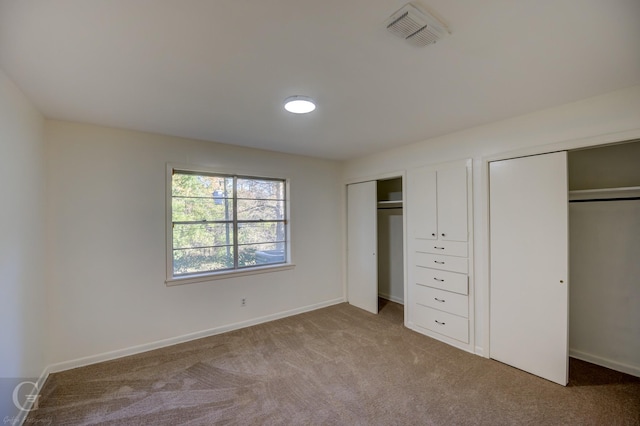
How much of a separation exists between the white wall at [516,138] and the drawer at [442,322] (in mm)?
156

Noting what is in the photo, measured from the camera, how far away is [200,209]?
355cm

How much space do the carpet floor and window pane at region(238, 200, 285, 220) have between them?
170cm

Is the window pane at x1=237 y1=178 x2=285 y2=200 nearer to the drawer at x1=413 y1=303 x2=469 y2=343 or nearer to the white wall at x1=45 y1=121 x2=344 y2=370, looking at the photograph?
the white wall at x1=45 y1=121 x2=344 y2=370

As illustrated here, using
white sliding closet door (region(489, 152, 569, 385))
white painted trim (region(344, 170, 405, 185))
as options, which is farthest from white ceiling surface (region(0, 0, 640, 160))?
white painted trim (region(344, 170, 405, 185))

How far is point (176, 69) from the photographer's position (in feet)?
6.02

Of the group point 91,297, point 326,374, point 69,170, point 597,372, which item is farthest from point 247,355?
point 597,372

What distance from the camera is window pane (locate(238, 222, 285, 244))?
154 inches

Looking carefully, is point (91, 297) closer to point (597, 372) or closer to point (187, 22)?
point (187, 22)

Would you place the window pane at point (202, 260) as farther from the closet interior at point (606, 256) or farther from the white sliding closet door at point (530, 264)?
the closet interior at point (606, 256)

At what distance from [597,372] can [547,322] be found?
776 millimetres

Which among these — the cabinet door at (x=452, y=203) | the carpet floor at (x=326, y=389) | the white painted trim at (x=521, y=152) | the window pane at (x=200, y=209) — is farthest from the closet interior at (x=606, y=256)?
the window pane at (x=200, y=209)

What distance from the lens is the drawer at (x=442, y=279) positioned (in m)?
3.15

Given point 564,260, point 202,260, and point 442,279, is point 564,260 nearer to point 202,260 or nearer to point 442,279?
point 442,279

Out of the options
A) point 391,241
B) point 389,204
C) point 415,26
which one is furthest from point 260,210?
point 415,26
